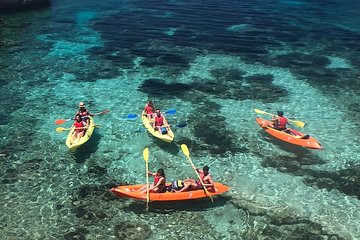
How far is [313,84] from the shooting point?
109ft

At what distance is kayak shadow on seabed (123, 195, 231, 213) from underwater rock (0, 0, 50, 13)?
40819mm

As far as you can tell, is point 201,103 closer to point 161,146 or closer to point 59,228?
point 161,146

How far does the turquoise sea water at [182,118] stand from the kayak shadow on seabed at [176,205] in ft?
0.28

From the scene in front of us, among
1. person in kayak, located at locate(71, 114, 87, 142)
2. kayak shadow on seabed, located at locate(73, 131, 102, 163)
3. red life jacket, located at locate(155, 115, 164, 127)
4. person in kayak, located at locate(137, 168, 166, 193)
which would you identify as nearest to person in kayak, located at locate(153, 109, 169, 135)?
red life jacket, located at locate(155, 115, 164, 127)

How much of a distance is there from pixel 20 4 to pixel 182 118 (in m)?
35.6

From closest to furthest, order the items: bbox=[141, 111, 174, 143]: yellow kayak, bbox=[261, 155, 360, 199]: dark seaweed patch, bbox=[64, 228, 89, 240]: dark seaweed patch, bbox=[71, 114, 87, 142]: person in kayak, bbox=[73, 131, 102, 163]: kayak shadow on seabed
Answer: bbox=[64, 228, 89, 240]: dark seaweed patch → bbox=[261, 155, 360, 199]: dark seaweed patch → bbox=[73, 131, 102, 163]: kayak shadow on seabed → bbox=[71, 114, 87, 142]: person in kayak → bbox=[141, 111, 174, 143]: yellow kayak

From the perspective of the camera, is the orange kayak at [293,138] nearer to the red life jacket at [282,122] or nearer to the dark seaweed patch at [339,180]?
the red life jacket at [282,122]

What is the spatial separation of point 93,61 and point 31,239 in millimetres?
23082

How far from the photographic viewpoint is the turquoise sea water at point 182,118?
59.9 feet

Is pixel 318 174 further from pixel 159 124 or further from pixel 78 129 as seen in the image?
pixel 78 129

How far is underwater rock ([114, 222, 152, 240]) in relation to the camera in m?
17.2

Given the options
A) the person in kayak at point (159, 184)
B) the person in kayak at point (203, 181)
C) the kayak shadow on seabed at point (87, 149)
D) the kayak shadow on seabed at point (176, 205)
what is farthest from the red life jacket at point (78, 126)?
the person in kayak at point (203, 181)

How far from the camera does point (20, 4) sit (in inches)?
2019

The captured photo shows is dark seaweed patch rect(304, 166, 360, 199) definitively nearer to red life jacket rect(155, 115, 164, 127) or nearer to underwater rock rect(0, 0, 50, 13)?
red life jacket rect(155, 115, 164, 127)
